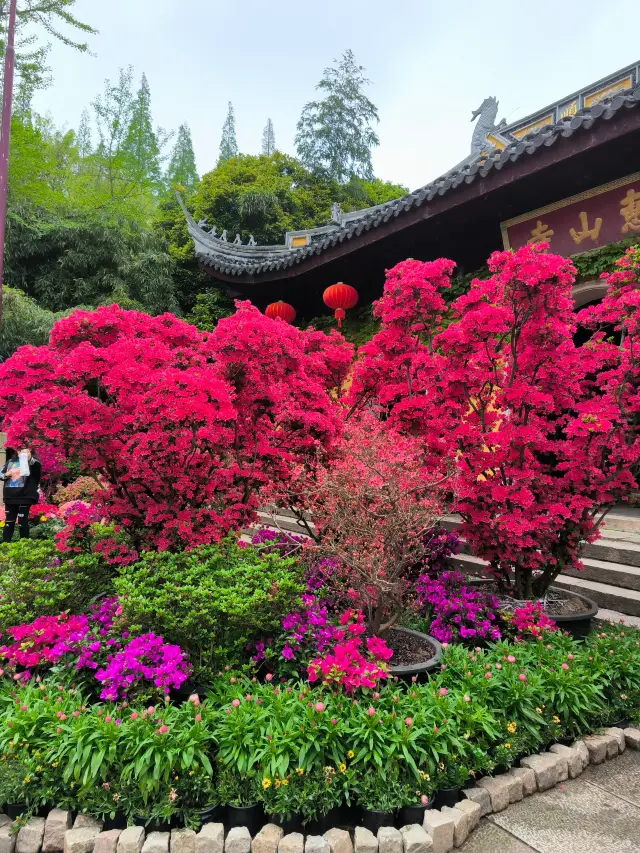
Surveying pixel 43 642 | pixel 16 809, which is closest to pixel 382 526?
pixel 43 642

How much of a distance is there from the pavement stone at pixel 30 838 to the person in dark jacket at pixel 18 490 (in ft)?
16.9

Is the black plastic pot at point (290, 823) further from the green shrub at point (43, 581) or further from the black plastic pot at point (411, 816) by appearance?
the green shrub at point (43, 581)

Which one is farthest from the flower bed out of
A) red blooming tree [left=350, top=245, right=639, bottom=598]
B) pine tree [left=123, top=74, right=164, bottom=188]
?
pine tree [left=123, top=74, right=164, bottom=188]

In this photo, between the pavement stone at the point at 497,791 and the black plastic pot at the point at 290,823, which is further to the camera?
the pavement stone at the point at 497,791

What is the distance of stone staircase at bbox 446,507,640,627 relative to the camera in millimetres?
3988

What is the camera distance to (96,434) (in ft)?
12.1

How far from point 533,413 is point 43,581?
11.5 feet

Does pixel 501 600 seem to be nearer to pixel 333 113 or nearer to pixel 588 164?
pixel 588 164

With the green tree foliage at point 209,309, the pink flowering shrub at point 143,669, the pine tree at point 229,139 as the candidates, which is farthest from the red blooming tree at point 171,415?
the pine tree at point 229,139

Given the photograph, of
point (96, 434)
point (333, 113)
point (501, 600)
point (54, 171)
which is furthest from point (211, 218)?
point (501, 600)

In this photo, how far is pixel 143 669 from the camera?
242 cm

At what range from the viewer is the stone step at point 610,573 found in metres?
4.19

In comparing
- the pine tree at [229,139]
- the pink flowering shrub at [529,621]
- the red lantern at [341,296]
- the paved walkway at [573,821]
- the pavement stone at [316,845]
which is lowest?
the paved walkway at [573,821]

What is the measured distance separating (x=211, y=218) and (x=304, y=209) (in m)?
3.50
